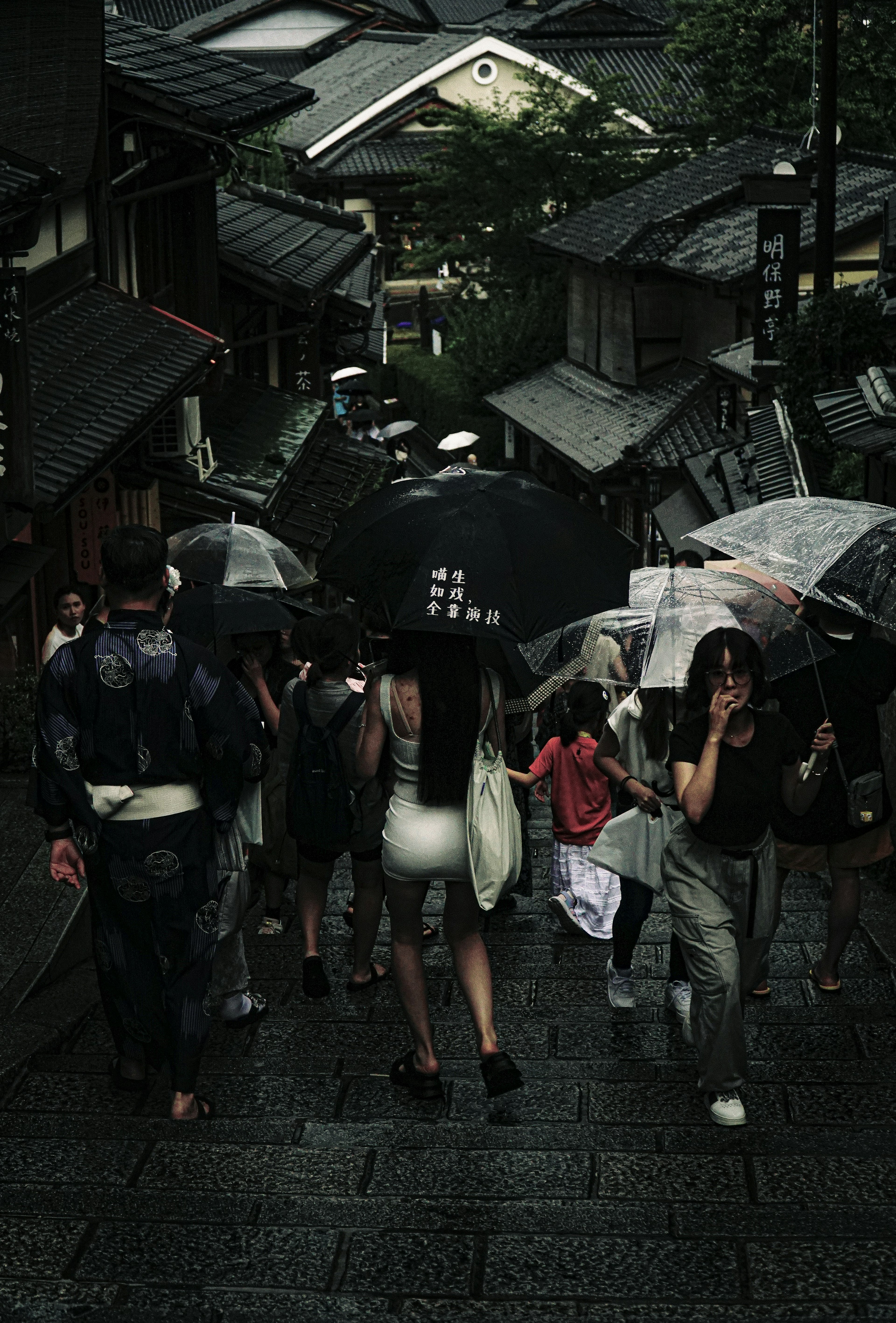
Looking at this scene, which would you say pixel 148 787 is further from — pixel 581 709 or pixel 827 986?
pixel 827 986

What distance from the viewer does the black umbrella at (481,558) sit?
5.54 metres

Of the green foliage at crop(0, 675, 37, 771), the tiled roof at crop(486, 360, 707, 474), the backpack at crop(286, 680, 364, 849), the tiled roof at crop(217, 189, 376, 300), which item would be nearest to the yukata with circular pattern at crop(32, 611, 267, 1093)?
the backpack at crop(286, 680, 364, 849)

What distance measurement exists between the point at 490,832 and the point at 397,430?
1142 inches

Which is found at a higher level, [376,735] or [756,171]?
[376,735]

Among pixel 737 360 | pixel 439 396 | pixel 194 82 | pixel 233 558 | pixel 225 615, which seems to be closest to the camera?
pixel 225 615

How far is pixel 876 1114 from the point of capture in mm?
5699

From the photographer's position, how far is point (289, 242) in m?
24.0

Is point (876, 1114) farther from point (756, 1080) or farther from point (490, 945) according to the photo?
point (490, 945)

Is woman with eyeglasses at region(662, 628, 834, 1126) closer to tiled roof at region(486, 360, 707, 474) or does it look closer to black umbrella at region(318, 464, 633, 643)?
black umbrella at region(318, 464, 633, 643)

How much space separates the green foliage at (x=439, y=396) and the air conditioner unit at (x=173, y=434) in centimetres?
1795

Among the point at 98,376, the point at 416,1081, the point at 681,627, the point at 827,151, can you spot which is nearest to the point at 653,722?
the point at 681,627

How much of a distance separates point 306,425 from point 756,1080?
16.6m

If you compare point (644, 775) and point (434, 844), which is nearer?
point (434, 844)

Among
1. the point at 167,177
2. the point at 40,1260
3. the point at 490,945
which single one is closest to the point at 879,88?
the point at 167,177
